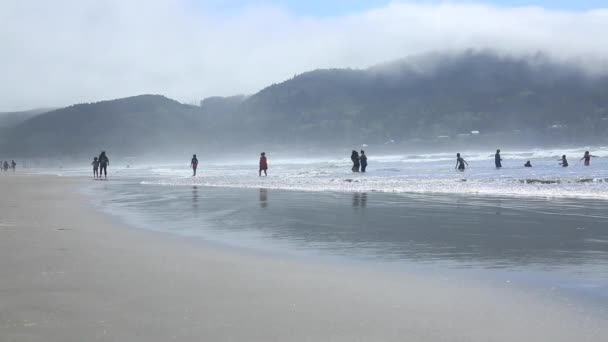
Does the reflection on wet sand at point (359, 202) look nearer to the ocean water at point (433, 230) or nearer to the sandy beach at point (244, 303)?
the ocean water at point (433, 230)

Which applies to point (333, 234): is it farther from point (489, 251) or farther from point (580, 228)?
point (580, 228)

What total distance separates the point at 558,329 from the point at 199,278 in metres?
3.24

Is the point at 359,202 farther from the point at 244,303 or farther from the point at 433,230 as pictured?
the point at 244,303

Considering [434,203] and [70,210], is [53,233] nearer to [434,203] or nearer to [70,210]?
[70,210]

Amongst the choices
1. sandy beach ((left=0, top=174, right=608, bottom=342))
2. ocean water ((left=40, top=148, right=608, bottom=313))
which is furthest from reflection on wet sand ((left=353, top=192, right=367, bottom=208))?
sandy beach ((left=0, top=174, right=608, bottom=342))

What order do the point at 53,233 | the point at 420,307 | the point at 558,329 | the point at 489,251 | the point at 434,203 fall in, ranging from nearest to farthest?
the point at 558,329 < the point at 420,307 < the point at 489,251 < the point at 53,233 < the point at 434,203

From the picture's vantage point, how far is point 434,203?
14.7 metres

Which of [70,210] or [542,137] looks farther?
[542,137]

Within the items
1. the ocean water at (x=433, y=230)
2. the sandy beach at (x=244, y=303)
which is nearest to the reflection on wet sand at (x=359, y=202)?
the ocean water at (x=433, y=230)

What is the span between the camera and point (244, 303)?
4.49 metres

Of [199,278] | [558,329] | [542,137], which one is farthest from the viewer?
[542,137]

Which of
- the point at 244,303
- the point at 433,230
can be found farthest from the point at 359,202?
the point at 244,303

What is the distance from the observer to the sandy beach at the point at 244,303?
3732 mm

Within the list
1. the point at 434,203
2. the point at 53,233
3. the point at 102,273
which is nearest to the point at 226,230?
the point at 53,233
